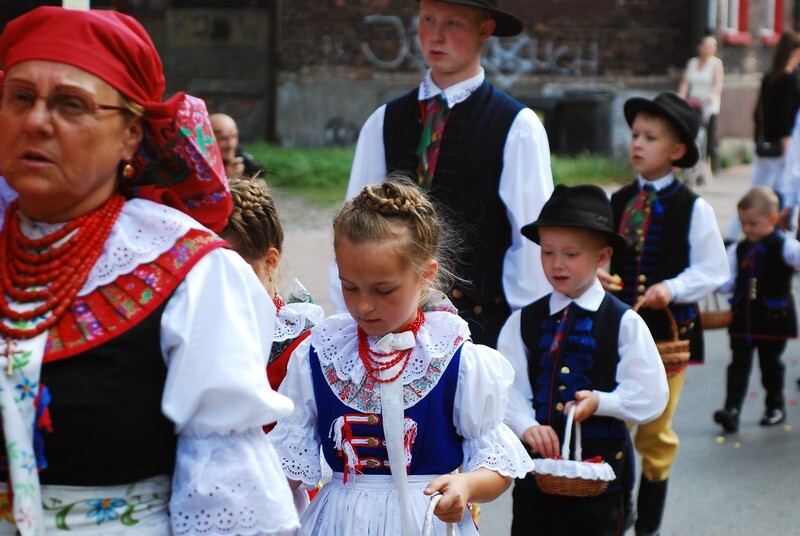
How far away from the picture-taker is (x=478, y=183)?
15.0 feet

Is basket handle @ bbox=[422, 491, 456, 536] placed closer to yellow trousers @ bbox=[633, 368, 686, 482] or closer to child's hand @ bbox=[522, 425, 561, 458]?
child's hand @ bbox=[522, 425, 561, 458]

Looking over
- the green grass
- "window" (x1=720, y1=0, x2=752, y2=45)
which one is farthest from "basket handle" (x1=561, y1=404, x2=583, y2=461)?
"window" (x1=720, y1=0, x2=752, y2=45)

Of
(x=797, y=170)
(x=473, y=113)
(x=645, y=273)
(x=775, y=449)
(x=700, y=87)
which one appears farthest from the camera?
(x=700, y=87)

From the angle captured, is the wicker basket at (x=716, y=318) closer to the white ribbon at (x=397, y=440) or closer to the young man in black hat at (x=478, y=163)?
the young man in black hat at (x=478, y=163)

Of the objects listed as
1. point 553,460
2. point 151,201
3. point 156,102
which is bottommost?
point 553,460

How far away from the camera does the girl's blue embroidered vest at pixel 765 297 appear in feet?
23.6

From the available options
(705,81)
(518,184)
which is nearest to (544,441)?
(518,184)

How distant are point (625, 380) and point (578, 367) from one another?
0.16 m

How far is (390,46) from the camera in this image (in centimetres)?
2005

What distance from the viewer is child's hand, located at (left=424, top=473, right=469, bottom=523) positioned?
286 centimetres

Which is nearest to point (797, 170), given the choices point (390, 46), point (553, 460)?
point (553, 460)

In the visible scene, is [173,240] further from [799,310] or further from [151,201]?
[799,310]

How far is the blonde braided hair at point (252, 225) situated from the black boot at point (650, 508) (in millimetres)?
2328

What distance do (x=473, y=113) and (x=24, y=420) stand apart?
2731 mm
